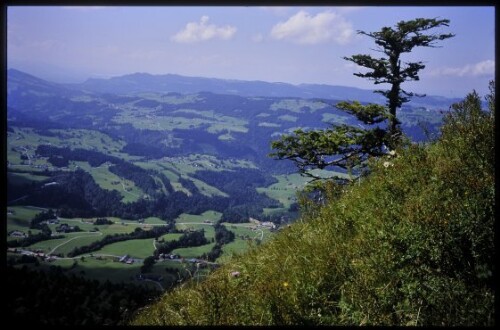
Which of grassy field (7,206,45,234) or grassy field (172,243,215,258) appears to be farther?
grassy field (7,206,45,234)

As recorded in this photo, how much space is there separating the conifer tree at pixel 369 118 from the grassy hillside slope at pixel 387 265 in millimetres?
11227

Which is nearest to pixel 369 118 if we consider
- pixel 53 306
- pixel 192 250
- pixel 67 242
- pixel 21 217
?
pixel 53 306

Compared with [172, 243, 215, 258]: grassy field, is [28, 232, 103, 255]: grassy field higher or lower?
lower

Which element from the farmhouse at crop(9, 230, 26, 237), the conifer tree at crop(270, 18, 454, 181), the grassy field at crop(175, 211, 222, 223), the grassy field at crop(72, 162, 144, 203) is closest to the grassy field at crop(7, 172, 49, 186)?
the grassy field at crop(72, 162, 144, 203)

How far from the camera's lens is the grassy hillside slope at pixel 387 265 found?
3.01 meters

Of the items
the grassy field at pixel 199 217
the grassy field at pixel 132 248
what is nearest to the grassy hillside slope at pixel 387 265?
the grassy field at pixel 132 248

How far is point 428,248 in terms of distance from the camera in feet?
11.2

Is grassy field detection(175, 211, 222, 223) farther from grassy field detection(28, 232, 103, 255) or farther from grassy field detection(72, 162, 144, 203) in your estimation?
grassy field detection(28, 232, 103, 255)

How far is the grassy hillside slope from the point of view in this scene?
301 centimetres

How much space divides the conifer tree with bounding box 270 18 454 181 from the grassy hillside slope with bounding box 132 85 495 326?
1123 centimetres

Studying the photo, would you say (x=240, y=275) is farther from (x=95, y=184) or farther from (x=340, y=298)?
(x=95, y=184)

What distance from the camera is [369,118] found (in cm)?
1727

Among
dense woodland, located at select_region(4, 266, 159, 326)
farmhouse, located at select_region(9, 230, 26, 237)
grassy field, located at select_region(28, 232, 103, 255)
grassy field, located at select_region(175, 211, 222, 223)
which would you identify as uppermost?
dense woodland, located at select_region(4, 266, 159, 326)

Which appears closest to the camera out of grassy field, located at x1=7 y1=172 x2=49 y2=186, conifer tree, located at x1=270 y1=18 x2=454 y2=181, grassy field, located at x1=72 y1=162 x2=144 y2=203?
conifer tree, located at x1=270 y1=18 x2=454 y2=181
